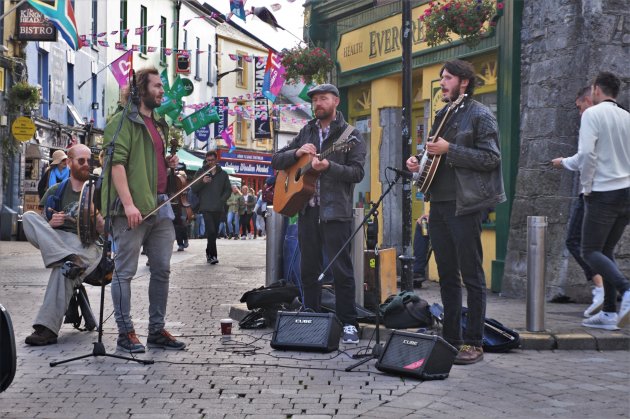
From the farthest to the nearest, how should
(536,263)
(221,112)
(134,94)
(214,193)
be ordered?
(221,112) → (214,193) → (536,263) → (134,94)

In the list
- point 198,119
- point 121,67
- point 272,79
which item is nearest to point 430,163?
point 272,79

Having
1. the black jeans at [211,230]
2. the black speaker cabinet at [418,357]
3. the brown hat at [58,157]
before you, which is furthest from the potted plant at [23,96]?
the black speaker cabinet at [418,357]

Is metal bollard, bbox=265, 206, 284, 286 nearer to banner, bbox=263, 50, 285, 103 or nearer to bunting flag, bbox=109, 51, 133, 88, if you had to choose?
banner, bbox=263, 50, 285, 103

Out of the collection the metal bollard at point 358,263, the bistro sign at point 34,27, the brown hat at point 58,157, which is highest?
the bistro sign at point 34,27

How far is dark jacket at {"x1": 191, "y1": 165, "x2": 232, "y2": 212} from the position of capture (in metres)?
17.2

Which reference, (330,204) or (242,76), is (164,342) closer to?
(330,204)

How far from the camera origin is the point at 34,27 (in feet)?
88.0

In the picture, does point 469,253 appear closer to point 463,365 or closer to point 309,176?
point 463,365

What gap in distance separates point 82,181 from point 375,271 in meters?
2.66

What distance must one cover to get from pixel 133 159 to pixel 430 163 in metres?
2.12

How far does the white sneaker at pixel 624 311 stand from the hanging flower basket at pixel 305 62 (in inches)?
338

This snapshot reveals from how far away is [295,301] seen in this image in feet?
28.7

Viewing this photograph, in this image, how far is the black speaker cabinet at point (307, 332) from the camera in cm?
740

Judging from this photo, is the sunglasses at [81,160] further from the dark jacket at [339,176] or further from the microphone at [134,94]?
the dark jacket at [339,176]
